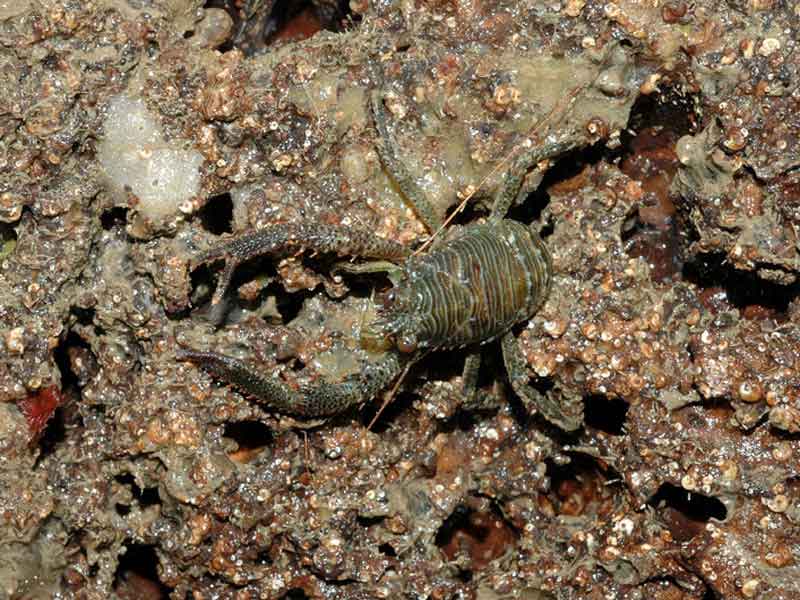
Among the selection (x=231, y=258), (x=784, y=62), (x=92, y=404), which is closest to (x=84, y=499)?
(x=92, y=404)

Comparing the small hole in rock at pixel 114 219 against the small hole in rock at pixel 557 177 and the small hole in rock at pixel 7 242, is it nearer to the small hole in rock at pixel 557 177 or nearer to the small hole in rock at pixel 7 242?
the small hole in rock at pixel 7 242

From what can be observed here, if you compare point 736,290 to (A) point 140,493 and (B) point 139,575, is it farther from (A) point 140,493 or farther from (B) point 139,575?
(B) point 139,575

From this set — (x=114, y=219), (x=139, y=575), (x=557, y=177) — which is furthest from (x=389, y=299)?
(x=139, y=575)

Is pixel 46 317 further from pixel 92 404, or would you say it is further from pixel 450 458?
pixel 450 458

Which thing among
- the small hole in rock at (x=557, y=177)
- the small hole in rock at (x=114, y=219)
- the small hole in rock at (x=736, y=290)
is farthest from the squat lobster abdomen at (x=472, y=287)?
the small hole in rock at (x=114, y=219)

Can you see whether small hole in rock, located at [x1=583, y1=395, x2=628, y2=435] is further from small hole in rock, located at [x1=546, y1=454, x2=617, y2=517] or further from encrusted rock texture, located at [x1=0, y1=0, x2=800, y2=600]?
small hole in rock, located at [x1=546, y1=454, x2=617, y2=517]

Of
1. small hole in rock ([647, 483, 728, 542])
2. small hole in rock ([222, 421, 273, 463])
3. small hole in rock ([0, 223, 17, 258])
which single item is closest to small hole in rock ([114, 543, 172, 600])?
small hole in rock ([222, 421, 273, 463])
